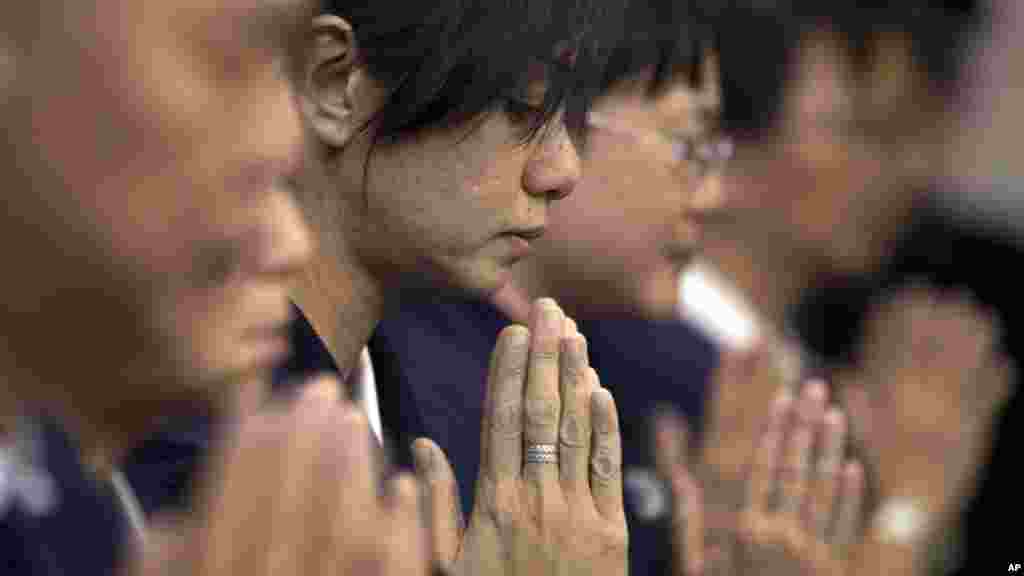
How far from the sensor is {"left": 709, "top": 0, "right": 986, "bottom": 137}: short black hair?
2818mm

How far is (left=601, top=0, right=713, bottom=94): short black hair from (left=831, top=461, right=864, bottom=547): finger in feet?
1.67

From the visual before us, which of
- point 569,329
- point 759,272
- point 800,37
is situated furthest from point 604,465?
point 759,272

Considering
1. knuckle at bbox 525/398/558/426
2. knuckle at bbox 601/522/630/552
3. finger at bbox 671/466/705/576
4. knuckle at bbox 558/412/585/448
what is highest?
knuckle at bbox 525/398/558/426

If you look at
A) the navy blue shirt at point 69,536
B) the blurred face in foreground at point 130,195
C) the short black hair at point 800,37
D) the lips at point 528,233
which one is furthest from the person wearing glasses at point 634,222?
the blurred face in foreground at point 130,195

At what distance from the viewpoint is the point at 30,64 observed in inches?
37.9

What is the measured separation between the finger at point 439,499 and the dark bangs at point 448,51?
270 millimetres

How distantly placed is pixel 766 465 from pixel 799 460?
4cm

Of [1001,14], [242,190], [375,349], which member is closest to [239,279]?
[242,190]

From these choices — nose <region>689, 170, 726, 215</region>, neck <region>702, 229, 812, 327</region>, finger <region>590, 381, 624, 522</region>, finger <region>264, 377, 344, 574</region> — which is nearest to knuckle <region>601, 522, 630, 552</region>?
finger <region>590, 381, 624, 522</region>

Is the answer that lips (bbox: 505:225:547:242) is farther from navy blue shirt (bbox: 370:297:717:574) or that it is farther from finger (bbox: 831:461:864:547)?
finger (bbox: 831:461:864:547)

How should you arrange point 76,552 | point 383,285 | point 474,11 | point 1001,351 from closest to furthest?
point 76,552
point 474,11
point 383,285
point 1001,351

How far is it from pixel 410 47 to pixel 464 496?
1.38ft

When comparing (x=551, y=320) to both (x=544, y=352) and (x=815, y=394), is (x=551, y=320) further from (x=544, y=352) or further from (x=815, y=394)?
(x=815, y=394)

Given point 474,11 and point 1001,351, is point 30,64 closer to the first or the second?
point 474,11
